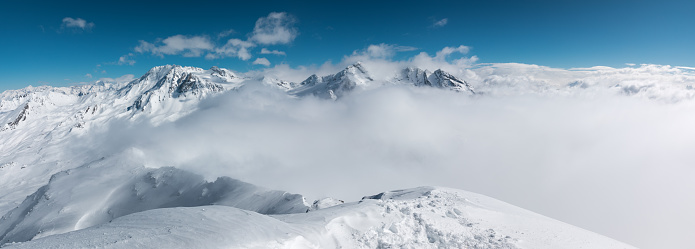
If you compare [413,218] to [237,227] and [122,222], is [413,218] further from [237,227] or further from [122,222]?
[122,222]

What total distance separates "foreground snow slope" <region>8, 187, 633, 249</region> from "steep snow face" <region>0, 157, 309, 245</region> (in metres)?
36.6

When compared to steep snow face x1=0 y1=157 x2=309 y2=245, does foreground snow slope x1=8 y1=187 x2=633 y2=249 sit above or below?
above

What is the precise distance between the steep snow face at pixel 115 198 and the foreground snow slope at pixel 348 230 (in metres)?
36.6

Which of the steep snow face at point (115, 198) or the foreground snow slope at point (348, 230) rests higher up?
the foreground snow slope at point (348, 230)

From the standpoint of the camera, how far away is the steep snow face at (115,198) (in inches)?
2569

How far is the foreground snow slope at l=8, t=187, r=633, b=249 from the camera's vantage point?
42.6 ft

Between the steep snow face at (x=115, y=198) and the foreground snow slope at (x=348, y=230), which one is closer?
the foreground snow slope at (x=348, y=230)

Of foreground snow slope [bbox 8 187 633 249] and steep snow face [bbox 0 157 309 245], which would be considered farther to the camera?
steep snow face [bbox 0 157 309 245]

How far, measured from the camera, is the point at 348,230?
59.3ft

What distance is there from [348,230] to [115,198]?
92.2m

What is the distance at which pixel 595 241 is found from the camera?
754 inches

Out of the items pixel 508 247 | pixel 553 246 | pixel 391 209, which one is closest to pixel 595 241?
pixel 553 246

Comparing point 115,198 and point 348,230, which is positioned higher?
point 348,230

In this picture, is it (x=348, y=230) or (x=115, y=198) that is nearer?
(x=348, y=230)
